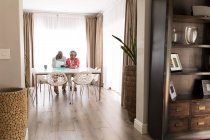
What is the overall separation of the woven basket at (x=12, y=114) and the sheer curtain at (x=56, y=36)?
18.7 ft

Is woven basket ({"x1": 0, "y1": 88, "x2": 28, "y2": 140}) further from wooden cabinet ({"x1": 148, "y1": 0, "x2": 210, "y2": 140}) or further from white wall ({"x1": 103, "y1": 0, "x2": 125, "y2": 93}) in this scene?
white wall ({"x1": 103, "y1": 0, "x2": 125, "y2": 93})

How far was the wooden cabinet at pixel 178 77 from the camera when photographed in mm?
2754

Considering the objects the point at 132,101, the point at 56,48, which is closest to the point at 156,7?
the point at 132,101

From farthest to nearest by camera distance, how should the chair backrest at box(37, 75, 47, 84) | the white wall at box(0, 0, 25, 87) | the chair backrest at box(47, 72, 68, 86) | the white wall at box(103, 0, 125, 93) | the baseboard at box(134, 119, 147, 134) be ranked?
the white wall at box(103, 0, 125, 93)
the chair backrest at box(37, 75, 47, 84)
the chair backrest at box(47, 72, 68, 86)
the baseboard at box(134, 119, 147, 134)
the white wall at box(0, 0, 25, 87)

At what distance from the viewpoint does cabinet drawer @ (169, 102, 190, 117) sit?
2.86 meters

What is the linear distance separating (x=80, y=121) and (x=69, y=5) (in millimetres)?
4182

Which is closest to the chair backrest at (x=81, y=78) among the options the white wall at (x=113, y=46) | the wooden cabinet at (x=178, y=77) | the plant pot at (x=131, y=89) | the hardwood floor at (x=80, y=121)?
the hardwood floor at (x=80, y=121)

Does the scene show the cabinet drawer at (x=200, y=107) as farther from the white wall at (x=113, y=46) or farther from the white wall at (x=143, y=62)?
the white wall at (x=113, y=46)

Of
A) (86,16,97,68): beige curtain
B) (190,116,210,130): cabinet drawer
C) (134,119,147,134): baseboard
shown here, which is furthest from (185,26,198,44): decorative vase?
(86,16,97,68): beige curtain

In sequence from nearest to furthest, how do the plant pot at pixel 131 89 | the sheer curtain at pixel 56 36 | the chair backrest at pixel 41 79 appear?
the plant pot at pixel 131 89 < the chair backrest at pixel 41 79 < the sheer curtain at pixel 56 36

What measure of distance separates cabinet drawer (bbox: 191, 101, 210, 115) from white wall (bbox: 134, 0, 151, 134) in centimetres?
64

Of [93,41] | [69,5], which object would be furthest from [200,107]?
[93,41]

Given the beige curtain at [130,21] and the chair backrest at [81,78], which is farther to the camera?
the chair backrest at [81,78]

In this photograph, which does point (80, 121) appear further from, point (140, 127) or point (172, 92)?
point (172, 92)
